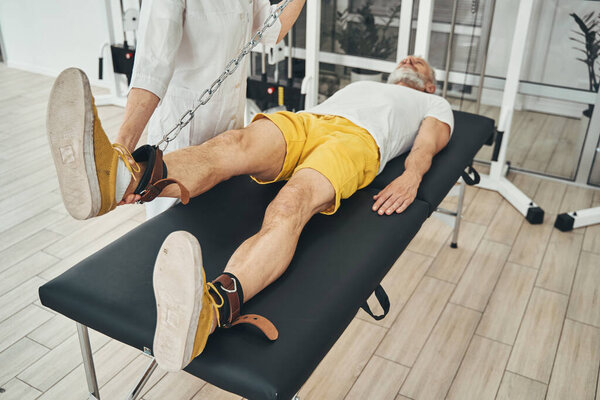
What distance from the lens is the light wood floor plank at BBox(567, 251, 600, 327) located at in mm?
1934

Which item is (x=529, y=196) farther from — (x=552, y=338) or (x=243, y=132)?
(x=243, y=132)

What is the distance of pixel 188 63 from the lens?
5.05ft

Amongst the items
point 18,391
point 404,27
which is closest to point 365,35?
point 404,27

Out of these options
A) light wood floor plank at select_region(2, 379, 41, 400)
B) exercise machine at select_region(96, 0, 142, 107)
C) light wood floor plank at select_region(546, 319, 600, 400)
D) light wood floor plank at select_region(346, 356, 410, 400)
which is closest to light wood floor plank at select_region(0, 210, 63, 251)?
light wood floor plank at select_region(2, 379, 41, 400)

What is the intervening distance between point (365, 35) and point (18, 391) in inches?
90.4

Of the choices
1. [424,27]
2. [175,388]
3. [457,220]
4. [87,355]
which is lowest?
[175,388]

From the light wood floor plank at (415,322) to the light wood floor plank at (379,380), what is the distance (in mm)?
34

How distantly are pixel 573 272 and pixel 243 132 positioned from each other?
144cm

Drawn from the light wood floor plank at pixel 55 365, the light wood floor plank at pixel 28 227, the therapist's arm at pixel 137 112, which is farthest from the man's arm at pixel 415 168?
the light wood floor plank at pixel 28 227

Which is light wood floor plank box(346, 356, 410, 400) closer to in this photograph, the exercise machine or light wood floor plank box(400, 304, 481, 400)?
light wood floor plank box(400, 304, 481, 400)

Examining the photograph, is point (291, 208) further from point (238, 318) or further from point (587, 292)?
point (587, 292)

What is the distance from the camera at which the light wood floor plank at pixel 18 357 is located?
65.2 inches

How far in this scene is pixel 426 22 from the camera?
2.63m

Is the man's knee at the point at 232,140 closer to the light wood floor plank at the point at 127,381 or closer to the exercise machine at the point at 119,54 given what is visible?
the light wood floor plank at the point at 127,381
